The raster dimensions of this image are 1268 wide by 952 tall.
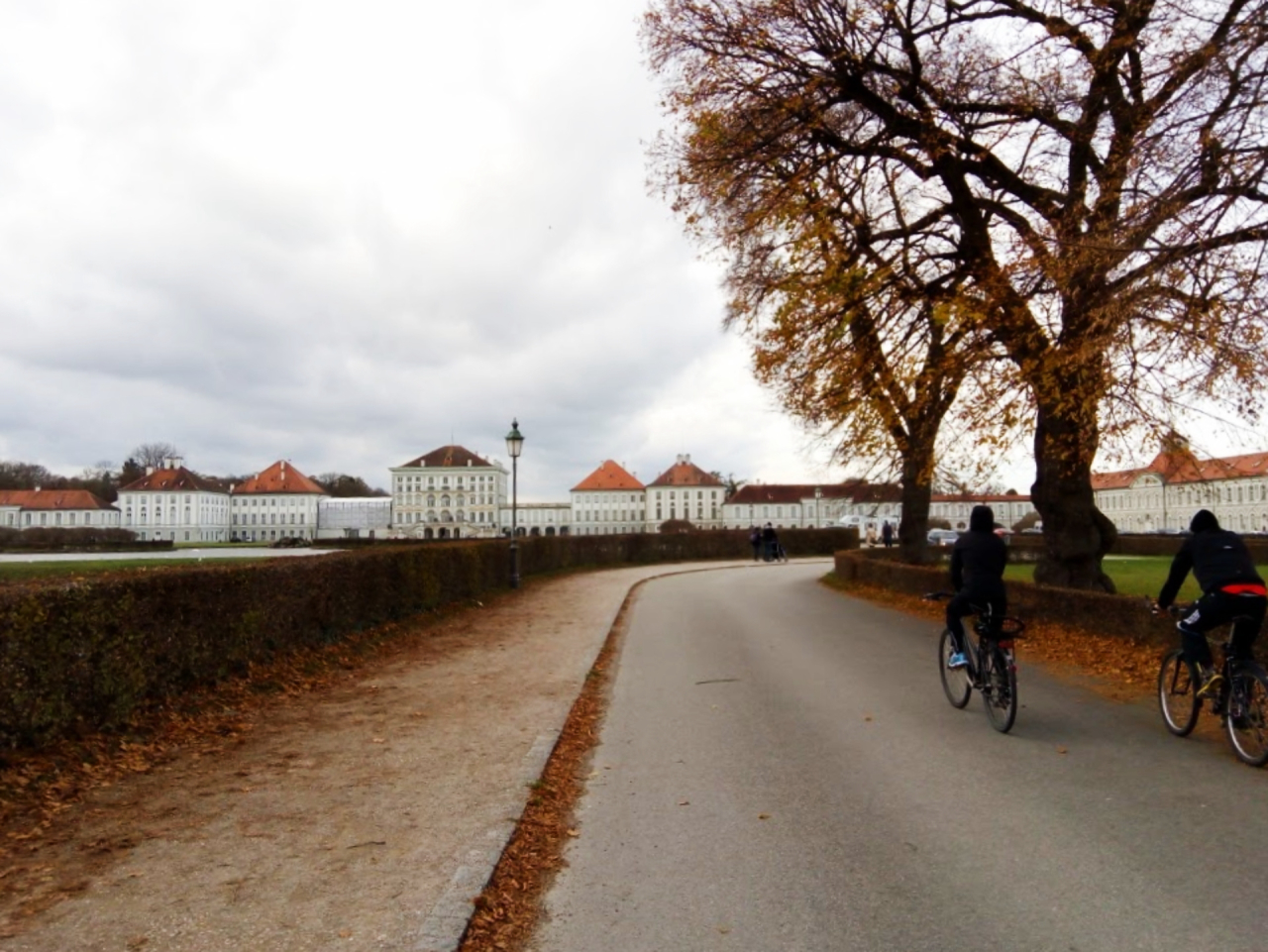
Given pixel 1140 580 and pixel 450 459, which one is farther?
pixel 450 459

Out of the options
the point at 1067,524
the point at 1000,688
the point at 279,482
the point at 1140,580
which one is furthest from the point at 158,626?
the point at 279,482

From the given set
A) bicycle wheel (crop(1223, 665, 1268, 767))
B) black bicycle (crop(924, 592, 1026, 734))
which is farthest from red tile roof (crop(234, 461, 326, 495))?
bicycle wheel (crop(1223, 665, 1268, 767))

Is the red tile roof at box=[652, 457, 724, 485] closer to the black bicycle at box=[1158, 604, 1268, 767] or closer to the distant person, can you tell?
the distant person

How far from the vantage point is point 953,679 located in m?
9.05

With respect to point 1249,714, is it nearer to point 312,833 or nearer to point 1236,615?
point 1236,615

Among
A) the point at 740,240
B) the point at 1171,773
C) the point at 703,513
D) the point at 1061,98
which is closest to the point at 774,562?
the point at 740,240

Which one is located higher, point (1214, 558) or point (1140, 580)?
point (1214, 558)

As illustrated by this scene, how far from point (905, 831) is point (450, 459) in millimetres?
137984

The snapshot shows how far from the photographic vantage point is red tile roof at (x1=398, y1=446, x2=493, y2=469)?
461 feet

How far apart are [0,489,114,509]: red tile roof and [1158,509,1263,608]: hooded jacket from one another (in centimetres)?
13171

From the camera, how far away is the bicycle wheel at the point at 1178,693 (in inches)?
286

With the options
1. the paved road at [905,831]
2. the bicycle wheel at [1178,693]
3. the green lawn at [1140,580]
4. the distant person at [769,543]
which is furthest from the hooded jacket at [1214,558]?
the distant person at [769,543]

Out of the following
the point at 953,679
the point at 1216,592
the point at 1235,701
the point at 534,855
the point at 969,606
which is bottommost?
the point at 534,855

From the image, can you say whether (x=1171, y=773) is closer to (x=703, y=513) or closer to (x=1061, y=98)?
(x=1061, y=98)
